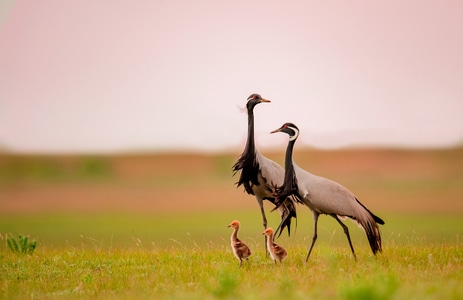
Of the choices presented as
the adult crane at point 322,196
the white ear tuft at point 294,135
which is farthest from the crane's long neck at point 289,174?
the white ear tuft at point 294,135

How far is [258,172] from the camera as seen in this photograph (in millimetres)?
12438

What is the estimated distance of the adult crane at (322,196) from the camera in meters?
10.8

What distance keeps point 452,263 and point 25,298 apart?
754 cm

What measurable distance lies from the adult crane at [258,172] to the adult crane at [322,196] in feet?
3.86

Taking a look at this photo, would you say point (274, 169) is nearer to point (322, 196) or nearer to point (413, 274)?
point (322, 196)

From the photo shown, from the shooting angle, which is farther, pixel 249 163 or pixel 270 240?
pixel 249 163

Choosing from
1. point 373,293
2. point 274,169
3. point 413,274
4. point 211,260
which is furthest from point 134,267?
point 373,293

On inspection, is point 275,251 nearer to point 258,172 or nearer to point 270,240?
point 270,240

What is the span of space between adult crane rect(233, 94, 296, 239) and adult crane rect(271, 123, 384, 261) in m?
1.18

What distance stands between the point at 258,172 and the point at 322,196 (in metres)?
2.01

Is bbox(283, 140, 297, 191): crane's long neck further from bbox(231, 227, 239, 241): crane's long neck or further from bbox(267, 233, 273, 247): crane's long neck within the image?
bbox(231, 227, 239, 241): crane's long neck

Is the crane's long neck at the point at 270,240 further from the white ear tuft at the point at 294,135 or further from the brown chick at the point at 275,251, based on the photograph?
the white ear tuft at the point at 294,135

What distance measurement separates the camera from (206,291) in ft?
27.7

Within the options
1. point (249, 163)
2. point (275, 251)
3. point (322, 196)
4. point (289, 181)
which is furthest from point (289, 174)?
point (249, 163)
